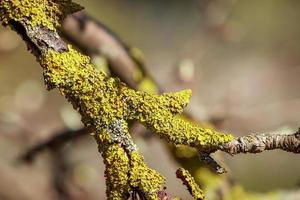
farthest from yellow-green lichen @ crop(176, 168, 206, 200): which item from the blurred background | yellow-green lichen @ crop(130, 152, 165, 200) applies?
the blurred background

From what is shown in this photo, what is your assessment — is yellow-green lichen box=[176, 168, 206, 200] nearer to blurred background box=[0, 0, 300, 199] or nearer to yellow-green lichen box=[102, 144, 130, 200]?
yellow-green lichen box=[102, 144, 130, 200]

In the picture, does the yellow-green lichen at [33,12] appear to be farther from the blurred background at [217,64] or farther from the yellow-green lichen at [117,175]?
the blurred background at [217,64]

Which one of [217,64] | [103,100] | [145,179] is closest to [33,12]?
[103,100]

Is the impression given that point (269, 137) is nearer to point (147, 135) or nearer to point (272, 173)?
point (147, 135)

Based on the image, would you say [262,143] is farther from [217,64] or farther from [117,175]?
[217,64]

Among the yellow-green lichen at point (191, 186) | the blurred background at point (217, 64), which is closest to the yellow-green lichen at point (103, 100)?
the yellow-green lichen at point (191, 186)

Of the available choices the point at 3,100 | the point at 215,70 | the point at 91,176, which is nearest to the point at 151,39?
the point at 215,70
